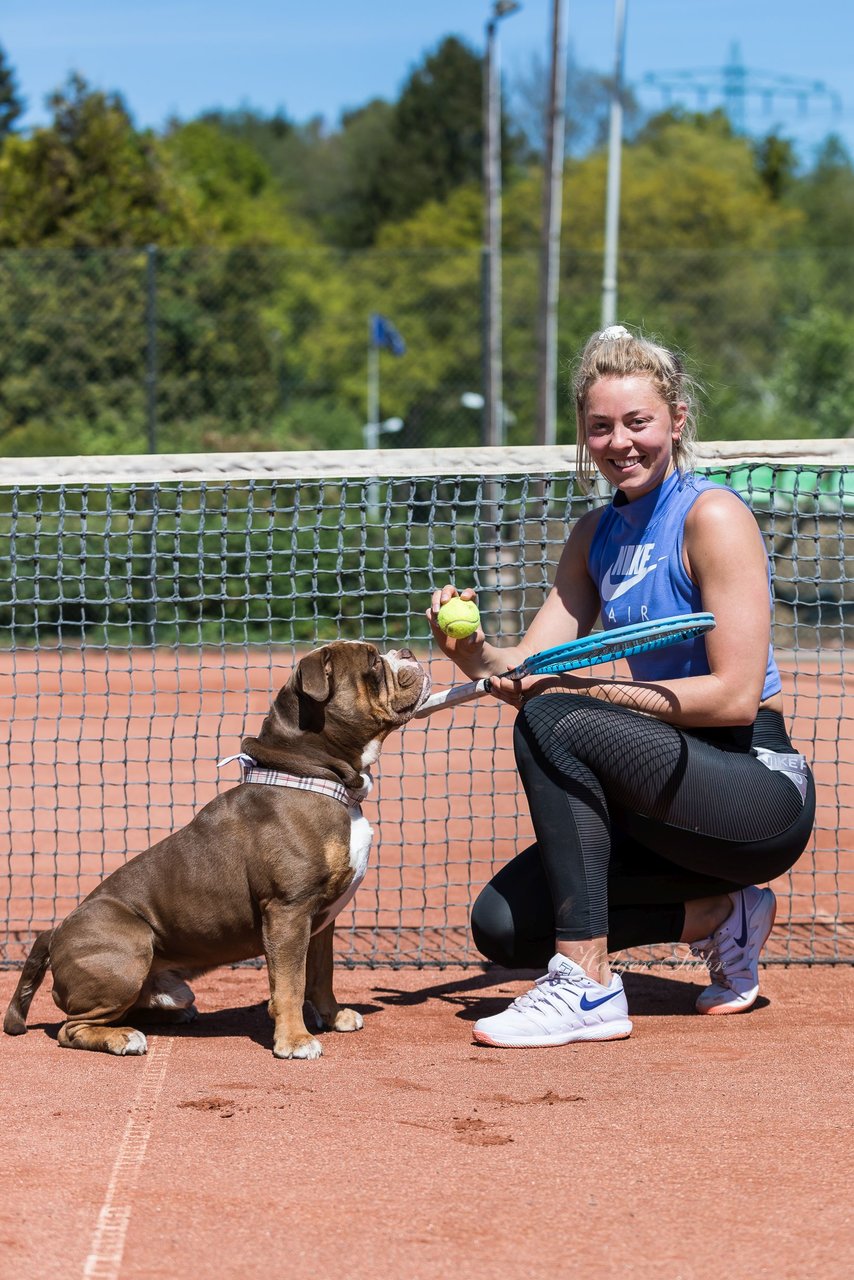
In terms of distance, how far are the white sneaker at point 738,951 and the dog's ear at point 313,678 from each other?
55.8 inches

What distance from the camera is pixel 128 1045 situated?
4379mm

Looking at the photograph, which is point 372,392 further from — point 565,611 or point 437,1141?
point 437,1141

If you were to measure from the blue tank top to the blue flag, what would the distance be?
24.2 metres

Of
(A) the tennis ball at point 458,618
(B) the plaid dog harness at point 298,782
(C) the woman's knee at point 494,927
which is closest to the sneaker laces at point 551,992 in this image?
(C) the woman's knee at point 494,927

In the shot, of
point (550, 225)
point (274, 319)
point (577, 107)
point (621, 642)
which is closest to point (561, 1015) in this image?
point (621, 642)

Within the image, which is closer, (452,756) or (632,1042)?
(632,1042)

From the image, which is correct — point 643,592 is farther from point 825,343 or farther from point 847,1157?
point 825,343

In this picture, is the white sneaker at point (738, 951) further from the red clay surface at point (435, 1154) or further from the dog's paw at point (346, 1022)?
the dog's paw at point (346, 1022)

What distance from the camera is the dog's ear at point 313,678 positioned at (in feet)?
14.7

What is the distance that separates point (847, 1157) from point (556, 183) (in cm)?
1765

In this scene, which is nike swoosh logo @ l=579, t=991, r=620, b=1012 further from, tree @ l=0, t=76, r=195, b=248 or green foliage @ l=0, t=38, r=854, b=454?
tree @ l=0, t=76, r=195, b=248

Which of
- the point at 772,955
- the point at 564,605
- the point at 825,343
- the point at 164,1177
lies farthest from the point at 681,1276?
the point at 825,343

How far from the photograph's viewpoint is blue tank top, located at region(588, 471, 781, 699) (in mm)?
4340

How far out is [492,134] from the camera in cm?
2516
